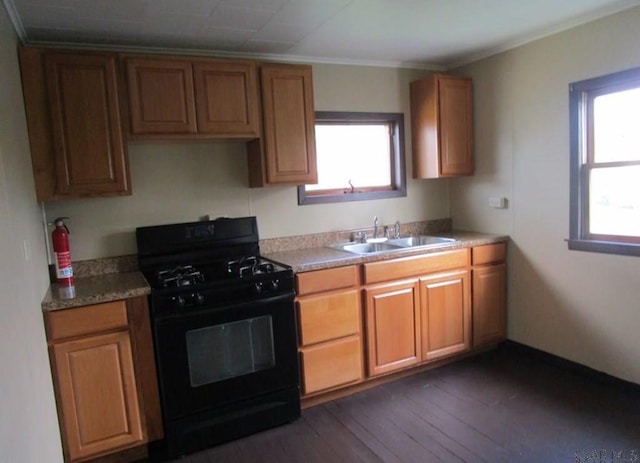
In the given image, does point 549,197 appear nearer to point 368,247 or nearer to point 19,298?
point 368,247

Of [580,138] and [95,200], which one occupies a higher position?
[580,138]

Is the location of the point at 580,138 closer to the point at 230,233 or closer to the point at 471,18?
the point at 471,18

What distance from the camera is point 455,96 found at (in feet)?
11.2

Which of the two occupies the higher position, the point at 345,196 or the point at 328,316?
the point at 345,196

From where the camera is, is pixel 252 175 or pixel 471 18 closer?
pixel 471 18

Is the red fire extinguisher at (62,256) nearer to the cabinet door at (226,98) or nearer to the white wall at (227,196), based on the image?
the white wall at (227,196)

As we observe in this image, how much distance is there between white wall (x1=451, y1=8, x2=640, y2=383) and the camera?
266cm

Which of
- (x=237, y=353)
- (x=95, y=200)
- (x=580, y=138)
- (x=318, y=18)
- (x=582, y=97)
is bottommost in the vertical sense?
(x=237, y=353)

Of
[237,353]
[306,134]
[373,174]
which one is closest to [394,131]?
[373,174]

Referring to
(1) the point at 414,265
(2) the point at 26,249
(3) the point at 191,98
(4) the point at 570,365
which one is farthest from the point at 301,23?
(4) the point at 570,365

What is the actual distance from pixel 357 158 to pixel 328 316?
1.37 metres

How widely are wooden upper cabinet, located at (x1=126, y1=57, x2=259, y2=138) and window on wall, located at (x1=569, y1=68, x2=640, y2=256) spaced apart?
2051mm

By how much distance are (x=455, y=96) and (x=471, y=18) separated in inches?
35.3

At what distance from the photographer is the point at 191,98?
255cm
